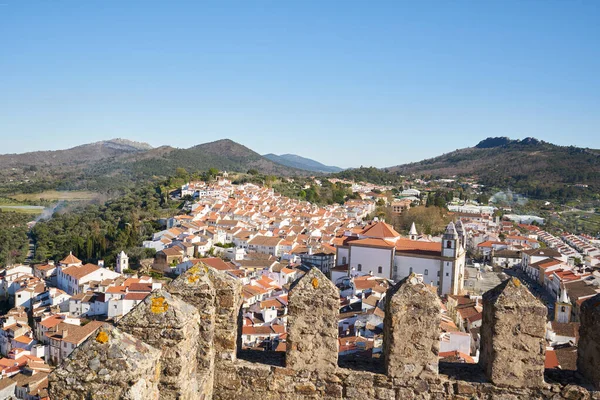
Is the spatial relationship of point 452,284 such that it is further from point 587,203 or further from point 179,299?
point 587,203

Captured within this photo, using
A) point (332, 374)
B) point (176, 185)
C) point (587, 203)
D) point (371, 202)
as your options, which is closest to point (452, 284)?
point (332, 374)

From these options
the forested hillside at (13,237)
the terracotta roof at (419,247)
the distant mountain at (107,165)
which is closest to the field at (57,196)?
the distant mountain at (107,165)

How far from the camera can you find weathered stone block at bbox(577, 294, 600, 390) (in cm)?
400

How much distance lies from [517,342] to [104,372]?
10.3 feet

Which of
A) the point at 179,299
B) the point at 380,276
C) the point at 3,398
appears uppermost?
the point at 179,299

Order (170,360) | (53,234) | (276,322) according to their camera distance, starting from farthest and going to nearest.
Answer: (53,234) → (276,322) → (170,360)

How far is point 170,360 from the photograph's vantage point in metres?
3.69

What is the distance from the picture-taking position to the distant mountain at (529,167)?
104 meters

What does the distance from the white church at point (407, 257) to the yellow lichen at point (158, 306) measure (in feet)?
105

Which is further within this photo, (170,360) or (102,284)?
(102,284)

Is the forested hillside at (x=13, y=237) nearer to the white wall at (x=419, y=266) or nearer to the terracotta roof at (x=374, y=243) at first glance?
the terracotta roof at (x=374, y=243)

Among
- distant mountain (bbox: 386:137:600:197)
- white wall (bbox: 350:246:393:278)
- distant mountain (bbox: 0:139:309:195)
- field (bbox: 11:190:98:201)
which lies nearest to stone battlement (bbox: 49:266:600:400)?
white wall (bbox: 350:246:393:278)

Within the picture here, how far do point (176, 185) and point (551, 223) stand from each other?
62.4m

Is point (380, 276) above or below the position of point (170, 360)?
below
